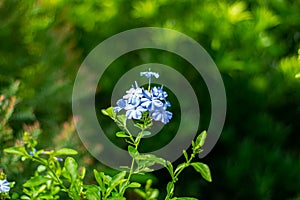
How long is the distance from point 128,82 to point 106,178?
4.22ft

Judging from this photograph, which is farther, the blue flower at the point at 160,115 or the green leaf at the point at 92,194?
the green leaf at the point at 92,194

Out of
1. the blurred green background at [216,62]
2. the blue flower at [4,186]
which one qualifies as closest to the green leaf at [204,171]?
the blue flower at [4,186]

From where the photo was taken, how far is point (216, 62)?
10.3 ft

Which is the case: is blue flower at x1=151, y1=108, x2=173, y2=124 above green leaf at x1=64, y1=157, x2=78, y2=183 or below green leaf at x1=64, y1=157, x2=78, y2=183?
above

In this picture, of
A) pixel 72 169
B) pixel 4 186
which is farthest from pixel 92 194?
pixel 4 186

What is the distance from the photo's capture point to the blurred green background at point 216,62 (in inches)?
114

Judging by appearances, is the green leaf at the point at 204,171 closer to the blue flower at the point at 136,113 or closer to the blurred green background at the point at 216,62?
the blue flower at the point at 136,113

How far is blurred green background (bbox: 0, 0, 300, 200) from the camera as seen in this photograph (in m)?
2.90

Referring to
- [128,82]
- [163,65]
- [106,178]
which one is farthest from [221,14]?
[106,178]

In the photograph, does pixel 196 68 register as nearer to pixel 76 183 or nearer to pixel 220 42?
pixel 220 42

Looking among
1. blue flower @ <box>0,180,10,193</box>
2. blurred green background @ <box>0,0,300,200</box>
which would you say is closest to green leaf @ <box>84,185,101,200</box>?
blue flower @ <box>0,180,10,193</box>

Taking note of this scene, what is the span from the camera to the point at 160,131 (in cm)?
308

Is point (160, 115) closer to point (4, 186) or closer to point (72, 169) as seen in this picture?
point (72, 169)

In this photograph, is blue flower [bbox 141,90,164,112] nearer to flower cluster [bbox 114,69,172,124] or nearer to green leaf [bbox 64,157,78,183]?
flower cluster [bbox 114,69,172,124]
